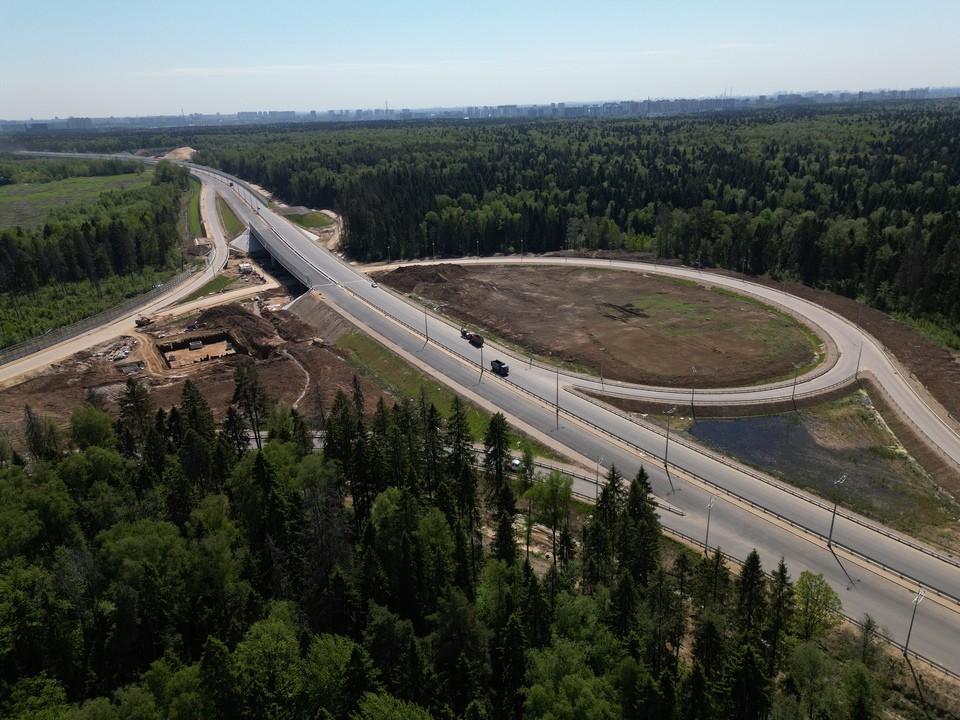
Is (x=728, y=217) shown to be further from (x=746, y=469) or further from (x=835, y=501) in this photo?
(x=835, y=501)

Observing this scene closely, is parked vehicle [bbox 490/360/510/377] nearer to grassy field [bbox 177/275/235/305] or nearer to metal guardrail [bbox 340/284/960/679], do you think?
metal guardrail [bbox 340/284/960/679]

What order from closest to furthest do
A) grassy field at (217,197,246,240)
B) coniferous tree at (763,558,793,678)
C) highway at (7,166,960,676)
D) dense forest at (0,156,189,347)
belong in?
1. coniferous tree at (763,558,793,678)
2. highway at (7,166,960,676)
3. dense forest at (0,156,189,347)
4. grassy field at (217,197,246,240)

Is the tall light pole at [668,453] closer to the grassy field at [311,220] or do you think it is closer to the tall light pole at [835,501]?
the tall light pole at [835,501]

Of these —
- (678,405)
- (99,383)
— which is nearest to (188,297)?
(99,383)

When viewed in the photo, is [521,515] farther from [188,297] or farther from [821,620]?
[188,297]

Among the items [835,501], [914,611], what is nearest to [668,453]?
[835,501]

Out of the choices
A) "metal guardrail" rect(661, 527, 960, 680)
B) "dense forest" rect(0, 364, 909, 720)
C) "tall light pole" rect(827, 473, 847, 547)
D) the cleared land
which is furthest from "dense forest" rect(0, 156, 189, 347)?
"tall light pole" rect(827, 473, 847, 547)
